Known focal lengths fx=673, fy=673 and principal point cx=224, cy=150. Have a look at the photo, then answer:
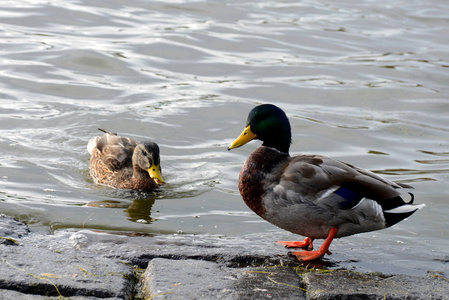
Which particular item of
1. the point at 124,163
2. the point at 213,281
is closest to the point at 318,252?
the point at 213,281

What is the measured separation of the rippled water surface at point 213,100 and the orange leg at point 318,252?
159mm

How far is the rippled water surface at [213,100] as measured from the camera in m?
6.61

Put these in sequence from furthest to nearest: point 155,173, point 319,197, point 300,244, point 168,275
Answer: point 155,173 < point 300,244 < point 319,197 < point 168,275

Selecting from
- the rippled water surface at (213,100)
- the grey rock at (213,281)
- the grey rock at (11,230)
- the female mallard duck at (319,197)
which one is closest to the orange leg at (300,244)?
the rippled water surface at (213,100)

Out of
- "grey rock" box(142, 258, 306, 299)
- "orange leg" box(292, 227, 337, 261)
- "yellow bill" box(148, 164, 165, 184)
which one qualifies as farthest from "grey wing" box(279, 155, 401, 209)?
"yellow bill" box(148, 164, 165, 184)

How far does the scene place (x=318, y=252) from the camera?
492cm

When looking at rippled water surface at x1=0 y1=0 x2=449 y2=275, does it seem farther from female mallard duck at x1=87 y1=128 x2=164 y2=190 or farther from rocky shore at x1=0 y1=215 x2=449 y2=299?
rocky shore at x1=0 y1=215 x2=449 y2=299

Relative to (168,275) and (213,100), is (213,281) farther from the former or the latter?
(213,100)

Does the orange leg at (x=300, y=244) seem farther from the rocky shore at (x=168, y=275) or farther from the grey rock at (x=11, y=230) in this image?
the grey rock at (x=11, y=230)

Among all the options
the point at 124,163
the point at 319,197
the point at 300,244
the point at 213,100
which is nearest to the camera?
the point at 319,197

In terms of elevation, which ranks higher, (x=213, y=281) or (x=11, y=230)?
(x=213, y=281)

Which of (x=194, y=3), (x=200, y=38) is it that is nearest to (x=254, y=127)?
(x=200, y=38)

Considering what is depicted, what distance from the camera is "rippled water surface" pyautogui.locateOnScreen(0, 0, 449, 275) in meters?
6.61

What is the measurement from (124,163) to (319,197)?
3993 millimetres
